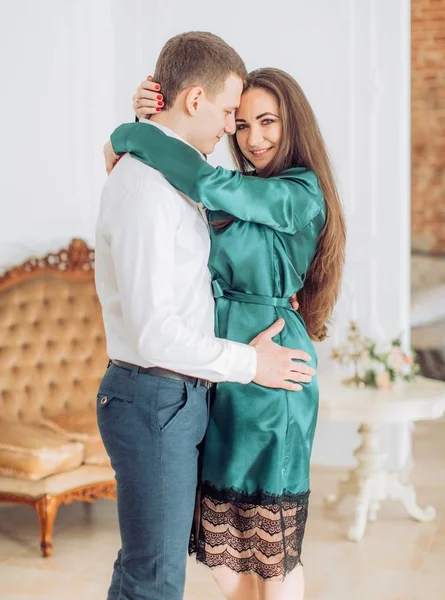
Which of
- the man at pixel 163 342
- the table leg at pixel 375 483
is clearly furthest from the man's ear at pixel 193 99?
the table leg at pixel 375 483

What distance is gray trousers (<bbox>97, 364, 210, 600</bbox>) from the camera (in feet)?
6.24

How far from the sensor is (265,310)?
214cm

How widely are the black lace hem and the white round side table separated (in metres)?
1.82

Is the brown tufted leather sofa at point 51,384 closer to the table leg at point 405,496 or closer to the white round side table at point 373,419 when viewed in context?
the white round side table at point 373,419

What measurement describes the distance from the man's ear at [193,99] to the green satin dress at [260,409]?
153 millimetres

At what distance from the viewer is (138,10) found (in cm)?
525

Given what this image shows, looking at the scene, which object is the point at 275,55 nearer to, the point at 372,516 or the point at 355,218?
the point at 355,218

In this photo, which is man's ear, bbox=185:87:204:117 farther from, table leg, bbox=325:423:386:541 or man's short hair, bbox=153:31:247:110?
table leg, bbox=325:423:386:541

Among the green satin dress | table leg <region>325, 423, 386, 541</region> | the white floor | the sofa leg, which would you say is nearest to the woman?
the green satin dress

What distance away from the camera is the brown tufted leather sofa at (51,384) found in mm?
3854

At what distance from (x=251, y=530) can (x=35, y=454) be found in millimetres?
1927

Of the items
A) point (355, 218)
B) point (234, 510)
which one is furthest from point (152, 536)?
point (355, 218)

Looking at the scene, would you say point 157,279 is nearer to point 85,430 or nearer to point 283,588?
point 283,588

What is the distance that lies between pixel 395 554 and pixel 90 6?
356 cm
